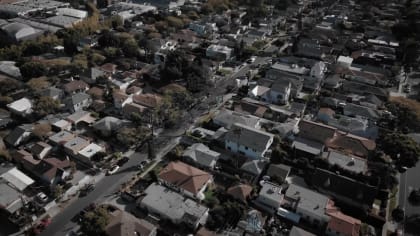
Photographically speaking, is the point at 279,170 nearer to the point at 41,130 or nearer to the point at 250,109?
the point at 250,109

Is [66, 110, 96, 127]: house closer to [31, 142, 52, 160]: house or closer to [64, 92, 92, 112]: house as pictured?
[64, 92, 92, 112]: house

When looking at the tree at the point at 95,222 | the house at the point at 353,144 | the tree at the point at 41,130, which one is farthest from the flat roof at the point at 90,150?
the house at the point at 353,144

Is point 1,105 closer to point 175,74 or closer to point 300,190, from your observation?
point 175,74

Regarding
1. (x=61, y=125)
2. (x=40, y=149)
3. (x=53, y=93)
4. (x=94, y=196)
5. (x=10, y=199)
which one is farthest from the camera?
(x=53, y=93)

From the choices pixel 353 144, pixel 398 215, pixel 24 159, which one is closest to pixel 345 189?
pixel 398 215

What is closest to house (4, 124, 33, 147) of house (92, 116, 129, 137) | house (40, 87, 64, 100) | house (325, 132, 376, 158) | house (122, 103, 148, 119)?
house (40, 87, 64, 100)

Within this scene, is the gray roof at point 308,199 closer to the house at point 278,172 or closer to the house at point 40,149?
the house at point 278,172
